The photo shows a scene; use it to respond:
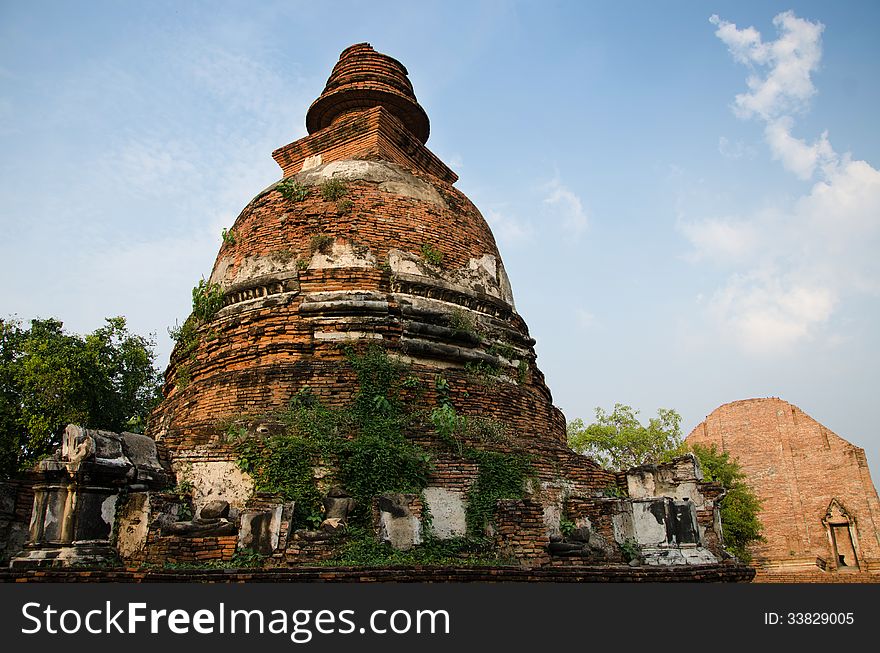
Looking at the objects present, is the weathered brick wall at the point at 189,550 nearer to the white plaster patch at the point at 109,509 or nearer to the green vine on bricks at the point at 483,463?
the white plaster patch at the point at 109,509

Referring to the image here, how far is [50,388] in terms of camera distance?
1305 cm

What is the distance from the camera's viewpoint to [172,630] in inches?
171

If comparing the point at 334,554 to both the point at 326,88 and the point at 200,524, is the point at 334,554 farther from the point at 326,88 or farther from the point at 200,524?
the point at 326,88

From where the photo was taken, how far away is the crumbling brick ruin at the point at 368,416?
6652 millimetres

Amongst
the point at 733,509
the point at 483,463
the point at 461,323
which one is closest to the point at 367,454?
the point at 483,463

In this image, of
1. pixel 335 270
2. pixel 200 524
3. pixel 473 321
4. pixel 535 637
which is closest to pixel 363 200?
pixel 335 270

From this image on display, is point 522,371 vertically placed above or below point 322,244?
below

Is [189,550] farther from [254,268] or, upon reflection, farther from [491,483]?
[254,268]

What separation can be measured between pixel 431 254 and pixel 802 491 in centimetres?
2269

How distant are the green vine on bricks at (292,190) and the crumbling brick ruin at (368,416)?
0.03 metres

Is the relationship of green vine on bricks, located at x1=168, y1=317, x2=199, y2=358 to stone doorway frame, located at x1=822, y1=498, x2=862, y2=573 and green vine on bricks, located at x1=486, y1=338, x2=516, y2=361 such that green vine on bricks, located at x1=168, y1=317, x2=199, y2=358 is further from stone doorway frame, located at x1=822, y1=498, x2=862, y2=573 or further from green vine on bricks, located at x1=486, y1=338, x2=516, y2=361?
stone doorway frame, located at x1=822, y1=498, x2=862, y2=573

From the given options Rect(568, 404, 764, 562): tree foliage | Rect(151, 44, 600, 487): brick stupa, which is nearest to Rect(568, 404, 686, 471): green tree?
Rect(568, 404, 764, 562): tree foliage

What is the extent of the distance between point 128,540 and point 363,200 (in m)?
5.85

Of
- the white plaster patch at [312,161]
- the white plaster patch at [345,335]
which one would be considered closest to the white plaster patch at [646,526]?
the white plaster patch at [345,335]
